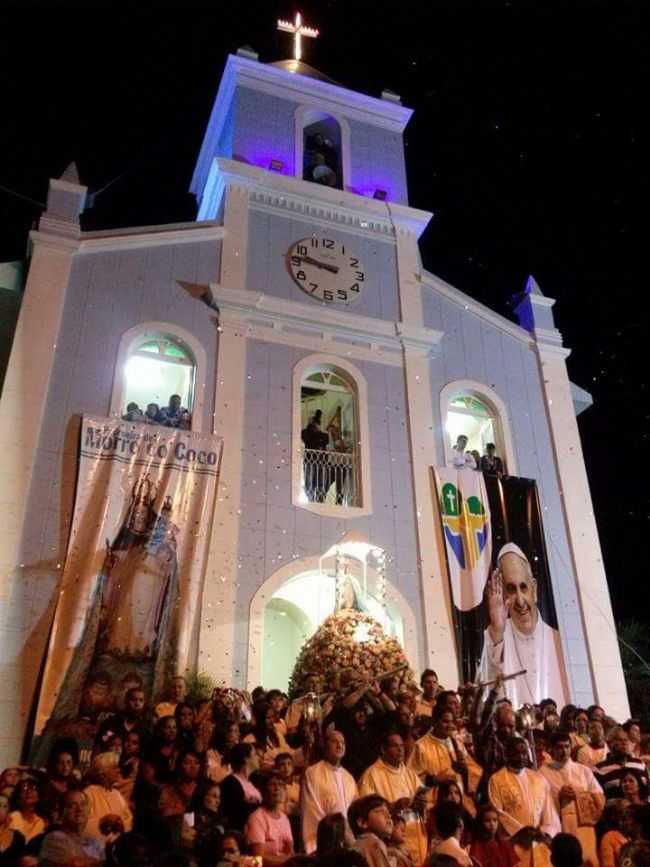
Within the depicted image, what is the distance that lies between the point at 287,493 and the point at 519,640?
4.02 metres

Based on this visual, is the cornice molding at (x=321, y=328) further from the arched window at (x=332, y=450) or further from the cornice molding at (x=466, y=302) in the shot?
the cornice molding at (x=466, y=302)

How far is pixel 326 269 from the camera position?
14430 mm

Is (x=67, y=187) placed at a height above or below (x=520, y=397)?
above

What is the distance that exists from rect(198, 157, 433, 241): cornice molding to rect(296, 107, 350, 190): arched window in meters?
0.84

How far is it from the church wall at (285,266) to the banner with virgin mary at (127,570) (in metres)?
3.37

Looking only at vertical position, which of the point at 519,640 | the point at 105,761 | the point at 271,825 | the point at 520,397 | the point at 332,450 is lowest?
the point at 271,825

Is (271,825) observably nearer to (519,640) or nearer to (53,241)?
(519,640)

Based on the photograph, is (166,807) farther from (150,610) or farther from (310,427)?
(310,427)

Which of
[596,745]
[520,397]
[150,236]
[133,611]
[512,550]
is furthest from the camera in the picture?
[520,397]

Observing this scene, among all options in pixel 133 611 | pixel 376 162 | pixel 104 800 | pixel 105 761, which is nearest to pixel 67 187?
pixel 376 162

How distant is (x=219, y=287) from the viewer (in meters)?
13.1

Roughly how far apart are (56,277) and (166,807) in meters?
8.33

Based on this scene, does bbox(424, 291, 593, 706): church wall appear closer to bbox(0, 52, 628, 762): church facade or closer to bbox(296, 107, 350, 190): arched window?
bbox(0, 52, 628, 762): church facade

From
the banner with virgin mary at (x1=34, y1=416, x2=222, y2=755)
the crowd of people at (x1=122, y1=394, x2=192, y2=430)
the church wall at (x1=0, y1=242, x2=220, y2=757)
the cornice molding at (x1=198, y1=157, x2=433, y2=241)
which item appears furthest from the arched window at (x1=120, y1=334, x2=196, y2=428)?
the cornice molding at (x1=198, y1=157, x2=433, y2=241)
